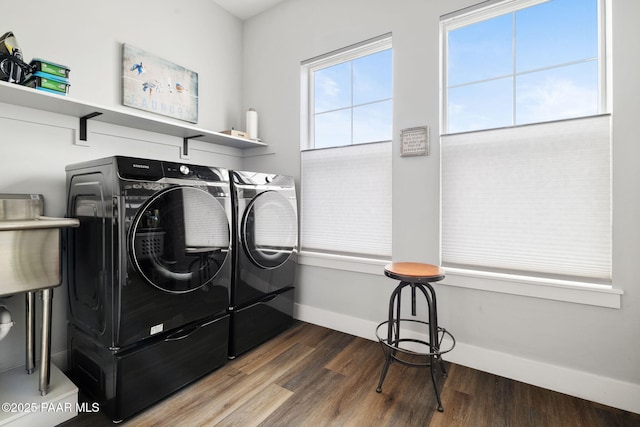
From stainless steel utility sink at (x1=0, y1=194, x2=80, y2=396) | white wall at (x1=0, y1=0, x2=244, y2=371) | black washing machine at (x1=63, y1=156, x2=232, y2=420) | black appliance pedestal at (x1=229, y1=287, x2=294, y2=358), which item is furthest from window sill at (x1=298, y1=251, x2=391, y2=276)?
stainless steel utility sink at (x1=0, y1=194, x2=80, y2=396)

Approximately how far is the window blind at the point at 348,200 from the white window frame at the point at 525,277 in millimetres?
526

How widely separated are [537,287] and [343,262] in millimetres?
1284

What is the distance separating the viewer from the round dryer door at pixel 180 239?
4.78ft

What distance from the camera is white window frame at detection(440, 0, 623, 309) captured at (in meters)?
1.62

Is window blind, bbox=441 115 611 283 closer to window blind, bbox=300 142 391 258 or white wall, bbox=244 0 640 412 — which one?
white wall, bbox=244 0 640 412

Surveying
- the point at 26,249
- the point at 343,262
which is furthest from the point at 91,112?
the point at 343,262

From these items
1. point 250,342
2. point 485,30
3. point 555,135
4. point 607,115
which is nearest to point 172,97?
point 250,342

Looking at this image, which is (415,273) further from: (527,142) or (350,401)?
(527,142)

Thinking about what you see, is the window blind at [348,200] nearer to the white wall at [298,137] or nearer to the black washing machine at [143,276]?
the white wall at [298,137]

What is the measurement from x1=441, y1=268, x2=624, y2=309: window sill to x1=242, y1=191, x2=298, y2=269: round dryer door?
1200 mm

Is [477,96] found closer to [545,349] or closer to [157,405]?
[545,349]

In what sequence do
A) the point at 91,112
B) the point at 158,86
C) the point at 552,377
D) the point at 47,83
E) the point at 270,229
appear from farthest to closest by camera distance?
the point at 158,86, the point at 270,229, the point at 91,112, the point at 552,377, the point at 47,83

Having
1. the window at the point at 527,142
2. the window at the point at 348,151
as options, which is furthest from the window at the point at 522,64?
the window at the point at 348,151

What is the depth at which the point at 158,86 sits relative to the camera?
2.35m
